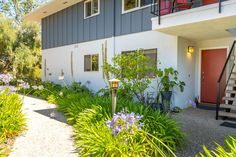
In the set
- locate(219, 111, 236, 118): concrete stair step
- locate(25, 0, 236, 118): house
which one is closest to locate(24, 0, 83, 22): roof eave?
locate(25, 0, 236, 118): house

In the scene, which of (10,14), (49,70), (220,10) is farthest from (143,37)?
(10,14)

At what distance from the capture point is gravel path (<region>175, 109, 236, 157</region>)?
4391 mm

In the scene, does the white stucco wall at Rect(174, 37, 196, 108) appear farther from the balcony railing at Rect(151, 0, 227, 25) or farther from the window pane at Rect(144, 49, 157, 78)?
the balcony railing at Rect(151, 0, 227, 25)

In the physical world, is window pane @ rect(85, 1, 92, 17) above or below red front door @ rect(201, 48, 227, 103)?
above

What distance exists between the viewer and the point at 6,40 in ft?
56.3

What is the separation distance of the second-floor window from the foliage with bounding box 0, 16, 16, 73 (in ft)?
39.3

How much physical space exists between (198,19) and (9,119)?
5664 millimetres

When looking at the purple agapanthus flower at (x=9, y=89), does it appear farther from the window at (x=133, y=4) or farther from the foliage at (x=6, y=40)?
the foliage at (x=6, y=40)

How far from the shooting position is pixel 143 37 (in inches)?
351

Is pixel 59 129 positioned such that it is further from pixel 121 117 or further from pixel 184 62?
pixel 184 62

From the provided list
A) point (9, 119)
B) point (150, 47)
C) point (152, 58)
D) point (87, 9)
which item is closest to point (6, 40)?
point (87, 9)

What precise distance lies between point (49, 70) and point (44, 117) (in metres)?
9.49

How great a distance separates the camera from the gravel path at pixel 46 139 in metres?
4.12

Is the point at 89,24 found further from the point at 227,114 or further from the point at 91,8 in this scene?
the point at 227,114
